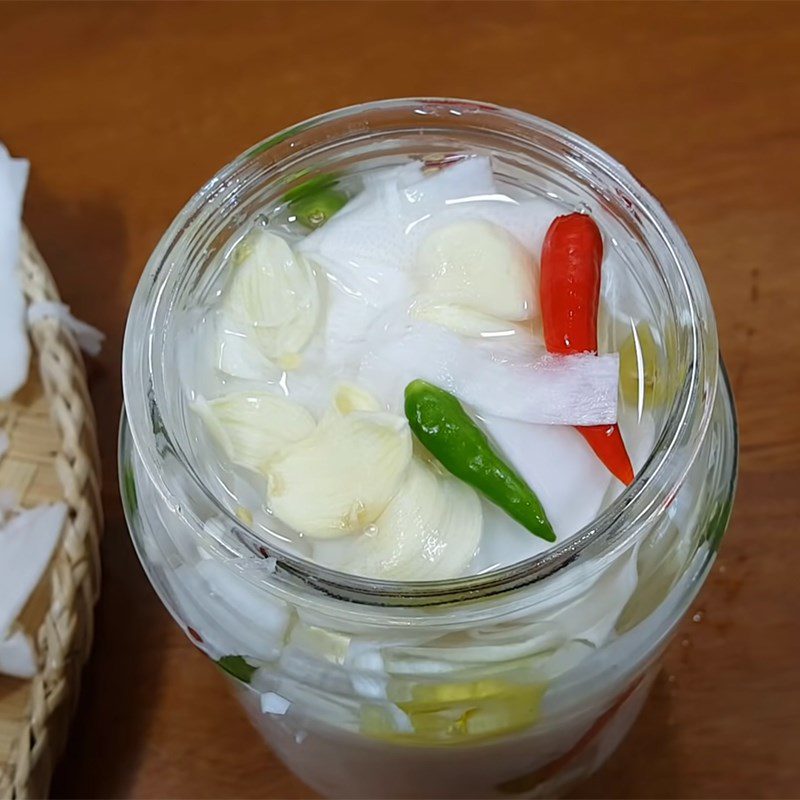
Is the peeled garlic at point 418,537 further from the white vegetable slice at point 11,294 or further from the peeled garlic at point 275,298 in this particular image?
the white vegetable slice at point 11,294

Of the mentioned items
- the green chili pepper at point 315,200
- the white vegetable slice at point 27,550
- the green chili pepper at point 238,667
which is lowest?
the white vegetable slice at point 27,550

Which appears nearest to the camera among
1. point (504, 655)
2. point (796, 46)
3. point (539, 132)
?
point (504, 655)

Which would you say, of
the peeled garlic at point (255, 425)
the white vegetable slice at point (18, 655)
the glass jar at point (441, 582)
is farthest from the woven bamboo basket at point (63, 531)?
the peeled garlic at point (255, 425)

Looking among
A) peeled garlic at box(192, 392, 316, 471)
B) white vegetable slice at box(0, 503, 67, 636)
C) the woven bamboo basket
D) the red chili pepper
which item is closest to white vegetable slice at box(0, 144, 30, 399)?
the woven bamboo basket

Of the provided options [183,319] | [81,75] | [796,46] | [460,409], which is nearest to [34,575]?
[183,319]

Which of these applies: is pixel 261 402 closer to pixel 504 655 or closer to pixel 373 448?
pixel 373 448

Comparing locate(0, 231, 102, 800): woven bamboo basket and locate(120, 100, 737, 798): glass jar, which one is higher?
locate(120, 100, 737, 798): glass jar

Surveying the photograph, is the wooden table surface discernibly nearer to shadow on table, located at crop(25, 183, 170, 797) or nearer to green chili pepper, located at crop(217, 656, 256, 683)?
shadow on table, located at crop(25, 183, 170, 797)
